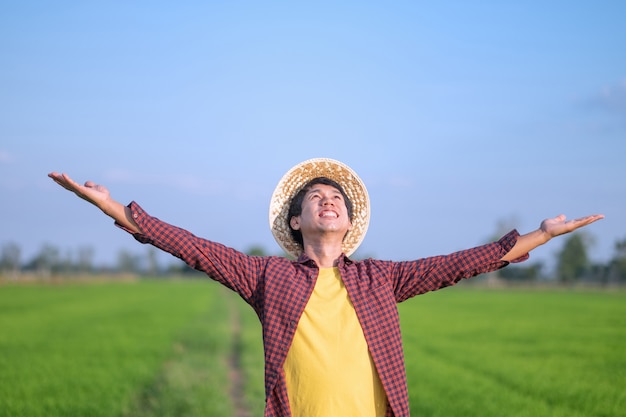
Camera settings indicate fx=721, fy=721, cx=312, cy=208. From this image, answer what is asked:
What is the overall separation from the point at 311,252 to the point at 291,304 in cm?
31

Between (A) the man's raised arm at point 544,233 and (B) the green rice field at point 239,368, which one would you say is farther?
(B) the green rice field at point 239,368

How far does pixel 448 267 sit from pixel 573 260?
286 ft

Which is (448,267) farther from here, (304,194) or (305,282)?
(304,194)

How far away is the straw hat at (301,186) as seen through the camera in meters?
3.28

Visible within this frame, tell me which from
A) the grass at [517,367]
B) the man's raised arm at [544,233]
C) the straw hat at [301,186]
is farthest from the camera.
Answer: the grass at [517,367]

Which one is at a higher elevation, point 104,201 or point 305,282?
point 104,201

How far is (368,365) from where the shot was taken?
2.77 m

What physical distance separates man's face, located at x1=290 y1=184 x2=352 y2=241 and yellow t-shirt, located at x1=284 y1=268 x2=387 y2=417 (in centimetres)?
26

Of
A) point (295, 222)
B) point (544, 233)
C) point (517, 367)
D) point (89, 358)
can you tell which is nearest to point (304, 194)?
point (295, 222)

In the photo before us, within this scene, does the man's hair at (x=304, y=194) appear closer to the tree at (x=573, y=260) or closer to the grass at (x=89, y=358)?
the grass at (x=89, y=358)

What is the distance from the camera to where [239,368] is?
455 inches

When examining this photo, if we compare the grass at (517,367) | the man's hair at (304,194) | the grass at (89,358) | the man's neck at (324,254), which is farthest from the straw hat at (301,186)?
the grass at (89,358)

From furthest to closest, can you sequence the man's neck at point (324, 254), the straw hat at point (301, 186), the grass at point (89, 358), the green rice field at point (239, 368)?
the grass at point (89, 358)
the green rice field at point (239, 368)
the straw hat at point (301, 186)
the man's neck at point (324, 254)

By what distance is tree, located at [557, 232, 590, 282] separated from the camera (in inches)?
3278
